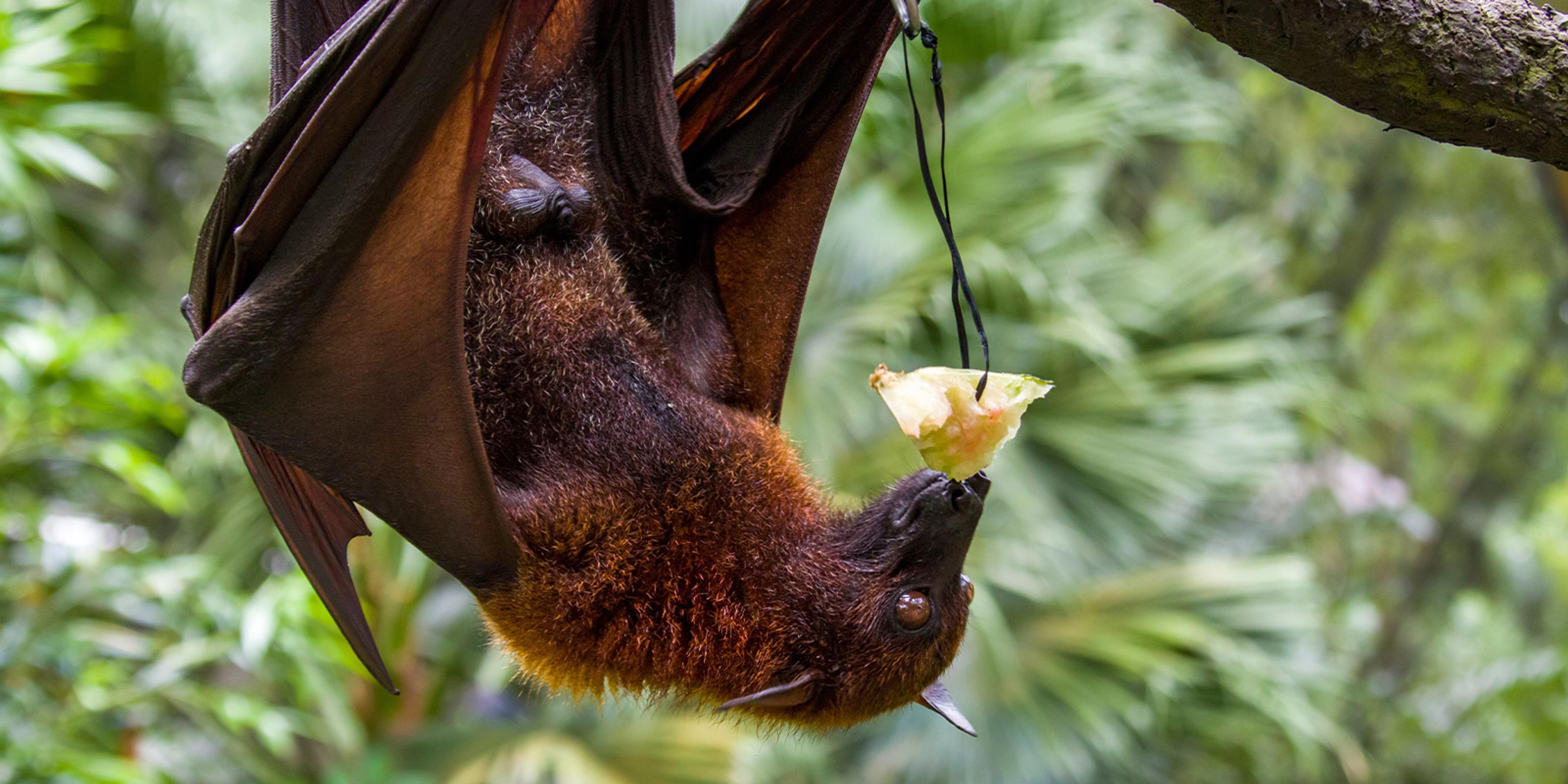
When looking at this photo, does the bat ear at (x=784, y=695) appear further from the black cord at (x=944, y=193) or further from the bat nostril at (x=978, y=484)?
the black cord at (x=944, y=193)

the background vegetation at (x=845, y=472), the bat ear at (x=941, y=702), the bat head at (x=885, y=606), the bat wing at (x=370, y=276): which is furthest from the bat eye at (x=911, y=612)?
the background vegetation at (x=845, y=472)

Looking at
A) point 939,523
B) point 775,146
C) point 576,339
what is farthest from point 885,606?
point 775,146

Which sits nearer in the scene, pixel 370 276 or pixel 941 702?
pixel 370 276

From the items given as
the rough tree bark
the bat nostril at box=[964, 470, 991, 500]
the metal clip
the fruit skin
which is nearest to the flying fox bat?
the bat nostril at box=[964, 470, 991, 500]

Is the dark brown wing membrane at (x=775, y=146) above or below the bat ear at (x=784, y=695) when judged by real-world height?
above

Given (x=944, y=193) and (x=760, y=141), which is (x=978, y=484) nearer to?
(x=944, y=193)

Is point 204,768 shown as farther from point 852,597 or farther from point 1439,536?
point 1439,536
